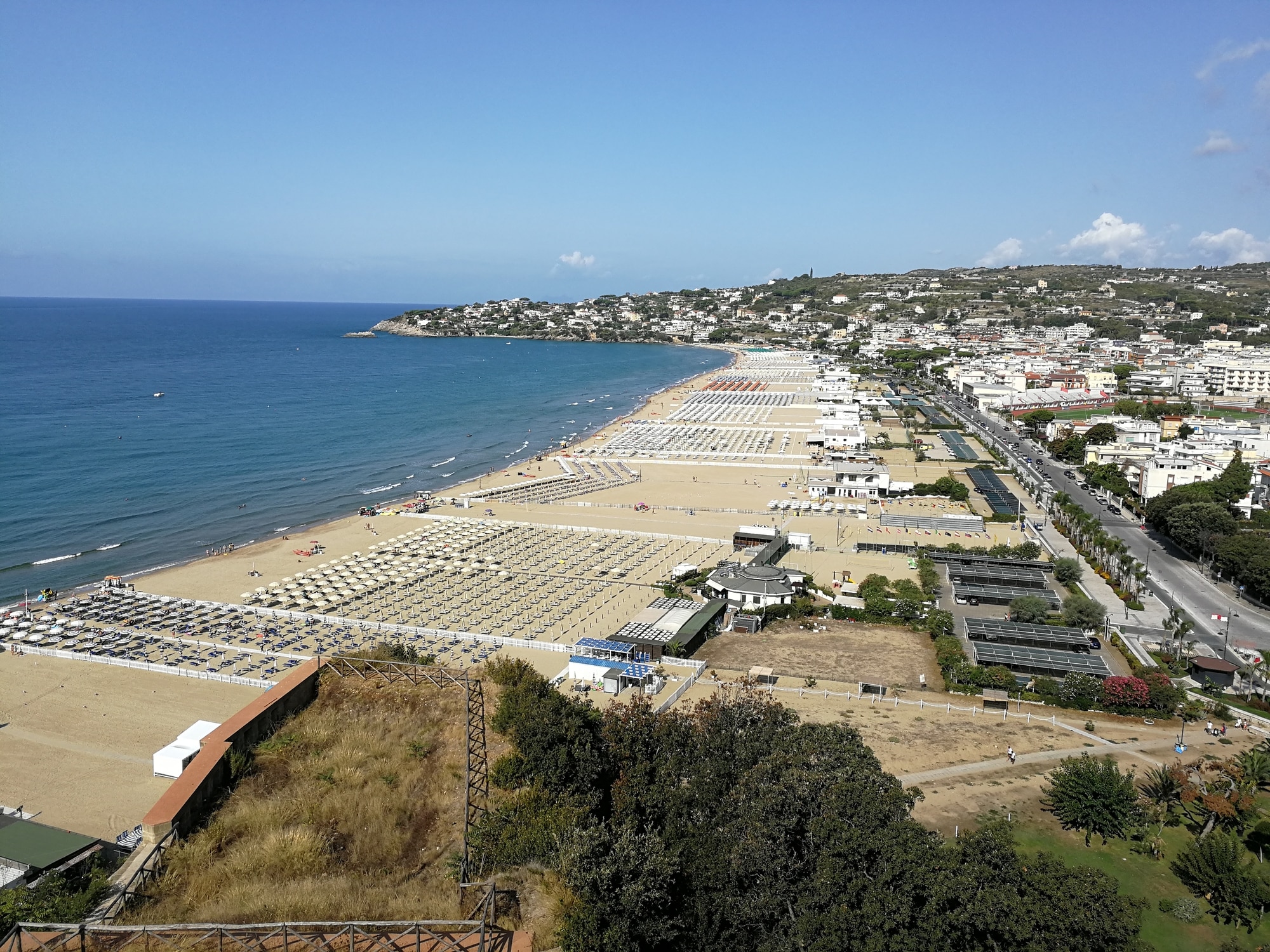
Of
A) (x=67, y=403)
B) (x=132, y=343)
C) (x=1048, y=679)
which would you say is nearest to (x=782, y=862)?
(x=1048, y=679)

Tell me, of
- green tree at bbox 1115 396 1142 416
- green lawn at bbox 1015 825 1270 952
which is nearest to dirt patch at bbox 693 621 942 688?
green lawn at bbox 1015 825 1270 952

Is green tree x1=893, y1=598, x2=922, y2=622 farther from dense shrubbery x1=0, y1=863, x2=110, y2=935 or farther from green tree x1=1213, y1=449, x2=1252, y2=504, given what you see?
dense shrubbery x1=0, y1=863, x2=110, y2=935

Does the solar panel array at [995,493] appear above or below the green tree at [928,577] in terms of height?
below

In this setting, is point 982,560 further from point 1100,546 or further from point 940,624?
point 940,624

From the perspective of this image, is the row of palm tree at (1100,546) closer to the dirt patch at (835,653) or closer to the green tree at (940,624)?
the green tree at (940,624)

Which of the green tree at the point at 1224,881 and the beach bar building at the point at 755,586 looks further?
the beach bar building at the point at 755,586

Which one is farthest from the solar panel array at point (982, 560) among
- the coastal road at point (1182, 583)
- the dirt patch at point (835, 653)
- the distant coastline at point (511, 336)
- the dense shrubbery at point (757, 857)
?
the distant coastline at point (511, 336)

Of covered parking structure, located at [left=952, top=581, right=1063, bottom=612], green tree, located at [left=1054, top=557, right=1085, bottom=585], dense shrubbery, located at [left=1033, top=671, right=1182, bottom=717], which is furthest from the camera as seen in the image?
green tree, located at [left=1054, top=557, right=1085, bottom=585]
